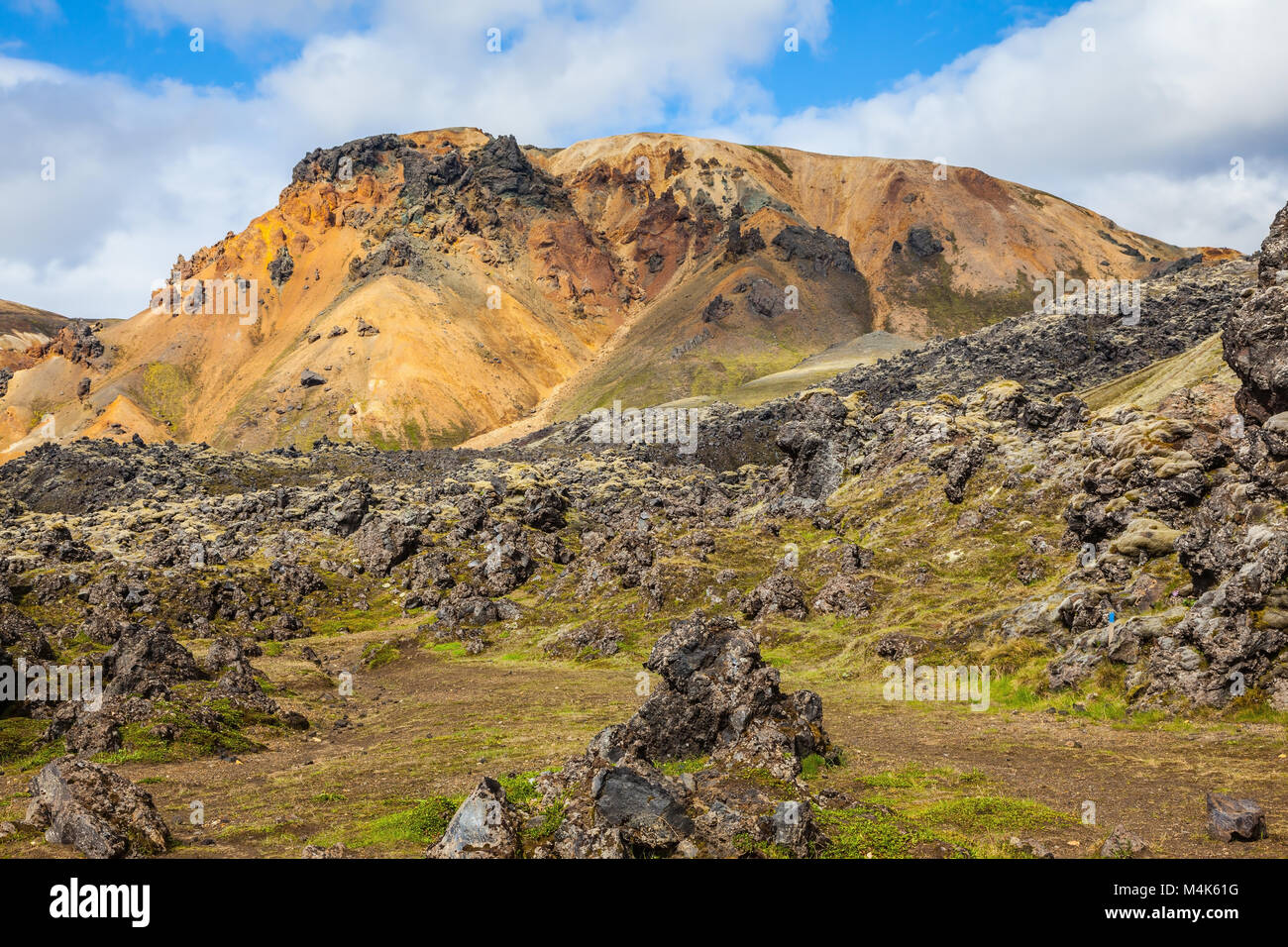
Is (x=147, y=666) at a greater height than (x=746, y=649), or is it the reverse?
(x=746, y=649)

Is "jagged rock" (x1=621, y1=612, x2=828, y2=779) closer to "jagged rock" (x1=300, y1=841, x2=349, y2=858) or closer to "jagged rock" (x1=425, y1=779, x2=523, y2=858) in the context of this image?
"jagged rock" (x1=425, y1=779, x2=523, y2=858)

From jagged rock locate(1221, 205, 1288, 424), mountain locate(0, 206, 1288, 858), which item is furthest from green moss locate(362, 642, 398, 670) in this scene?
jagged rock locate(1221, 205, 1288, 424)

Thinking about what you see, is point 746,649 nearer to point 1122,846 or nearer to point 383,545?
point 1122,846

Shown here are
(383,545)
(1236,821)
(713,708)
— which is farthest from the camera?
(383,545)

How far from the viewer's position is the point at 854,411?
313ft

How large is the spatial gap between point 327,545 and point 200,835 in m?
88.0

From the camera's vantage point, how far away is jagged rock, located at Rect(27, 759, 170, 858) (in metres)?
19.1

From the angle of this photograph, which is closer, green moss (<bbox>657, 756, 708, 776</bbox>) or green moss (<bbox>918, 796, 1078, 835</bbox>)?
green moss (<bbox>918, 796, 1078, 835</bbox>)

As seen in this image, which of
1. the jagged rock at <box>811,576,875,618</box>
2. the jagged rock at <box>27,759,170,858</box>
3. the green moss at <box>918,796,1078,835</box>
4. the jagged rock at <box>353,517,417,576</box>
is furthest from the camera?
the jagged rock at <box>353,517,417,576</box>

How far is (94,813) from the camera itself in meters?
19.7

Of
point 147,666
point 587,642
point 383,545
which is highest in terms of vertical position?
point 383,545

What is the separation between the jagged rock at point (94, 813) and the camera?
19125 millimetres

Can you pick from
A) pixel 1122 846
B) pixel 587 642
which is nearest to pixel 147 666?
pixel 587 642
